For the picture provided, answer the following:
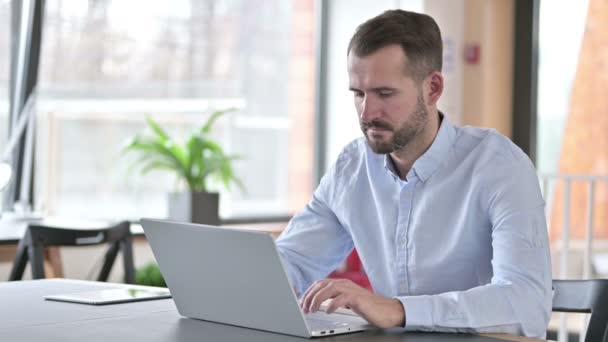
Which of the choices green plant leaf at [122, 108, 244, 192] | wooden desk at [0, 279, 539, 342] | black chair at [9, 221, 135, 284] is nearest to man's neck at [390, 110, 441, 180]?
wooden desk at [0, 279, 539, 342]

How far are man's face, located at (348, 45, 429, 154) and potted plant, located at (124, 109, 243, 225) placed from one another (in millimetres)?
2694

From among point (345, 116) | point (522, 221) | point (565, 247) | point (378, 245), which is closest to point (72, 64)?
point (345, 116)

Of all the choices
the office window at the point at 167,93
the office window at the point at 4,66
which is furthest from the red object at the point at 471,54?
the office window at the point at 4,66

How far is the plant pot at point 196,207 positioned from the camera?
4605 millimetres

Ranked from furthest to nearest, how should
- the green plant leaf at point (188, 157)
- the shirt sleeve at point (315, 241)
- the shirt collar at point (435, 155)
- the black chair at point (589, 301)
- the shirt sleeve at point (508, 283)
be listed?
1. the green plant leaf at point (188, 157)
2. the shirt sleeve at point (315, 241)
3. the shirt collar at point (435, 155)
4. the black chair at point (589, 301)
5. the shirt sleeve at point (508, 283)

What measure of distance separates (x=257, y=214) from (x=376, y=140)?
12.2 feet

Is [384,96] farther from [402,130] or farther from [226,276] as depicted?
[226,276]

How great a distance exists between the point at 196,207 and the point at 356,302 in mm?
3007

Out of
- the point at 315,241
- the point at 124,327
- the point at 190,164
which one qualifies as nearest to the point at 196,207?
the point at 190,164

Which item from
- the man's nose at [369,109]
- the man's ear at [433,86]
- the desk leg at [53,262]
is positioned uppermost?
the man's ear at [433,86]

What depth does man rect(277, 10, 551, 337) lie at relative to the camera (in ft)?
5.95

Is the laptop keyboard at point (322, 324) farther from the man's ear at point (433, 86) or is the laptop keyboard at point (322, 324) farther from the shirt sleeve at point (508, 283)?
the man's ear at point (433, 86)

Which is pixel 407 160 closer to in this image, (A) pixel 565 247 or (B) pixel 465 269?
(B) pixel 465 269

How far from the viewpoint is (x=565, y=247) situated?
4809 millimetres
